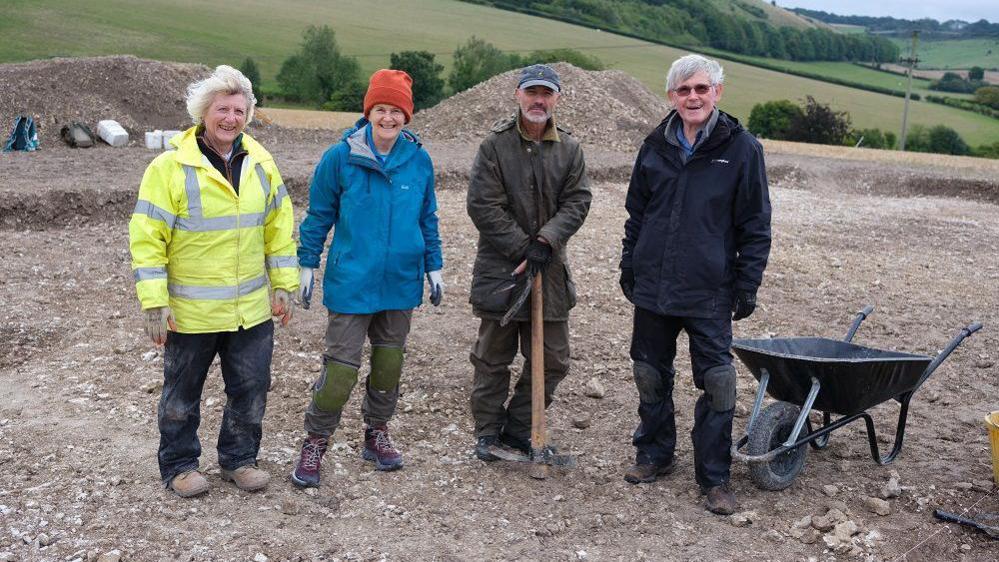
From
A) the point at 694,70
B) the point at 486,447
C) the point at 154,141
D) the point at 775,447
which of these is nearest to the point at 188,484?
the point at 486,447

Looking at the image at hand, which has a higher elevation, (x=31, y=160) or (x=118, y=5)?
(x=118, y=5)

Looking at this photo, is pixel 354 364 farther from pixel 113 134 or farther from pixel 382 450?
pixel 113 134

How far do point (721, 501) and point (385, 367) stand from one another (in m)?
1.72

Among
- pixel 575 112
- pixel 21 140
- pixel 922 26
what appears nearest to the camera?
pixel 21 140

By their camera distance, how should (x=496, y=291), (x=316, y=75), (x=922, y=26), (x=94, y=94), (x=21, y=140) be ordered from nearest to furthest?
1. (x=496, y=291)
2. (x=21, y=140)
3. (x=94, y=94)
4. (x=316, y=75)
5. (x=922, y=26)

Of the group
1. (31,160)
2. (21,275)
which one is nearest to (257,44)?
(31,160)

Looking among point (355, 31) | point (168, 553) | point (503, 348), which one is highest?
point (355, 31)

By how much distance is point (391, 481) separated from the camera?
4.66 meters

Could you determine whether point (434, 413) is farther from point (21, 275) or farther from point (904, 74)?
point (904, 74)

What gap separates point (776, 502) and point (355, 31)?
56.2 metres

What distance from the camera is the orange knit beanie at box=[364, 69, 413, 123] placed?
4211mm

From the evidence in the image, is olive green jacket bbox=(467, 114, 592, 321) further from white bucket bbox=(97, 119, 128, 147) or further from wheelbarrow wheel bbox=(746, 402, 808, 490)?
white bucket bbox=(97, 119, 128, 147)

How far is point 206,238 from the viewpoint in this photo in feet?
13.2

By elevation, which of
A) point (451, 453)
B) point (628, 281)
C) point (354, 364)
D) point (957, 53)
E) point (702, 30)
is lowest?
point (451, 453)
